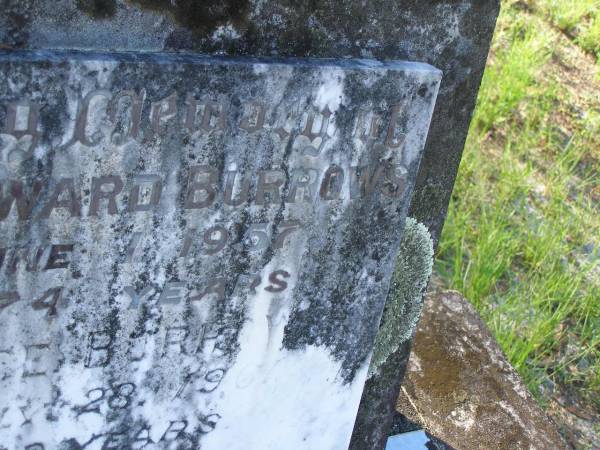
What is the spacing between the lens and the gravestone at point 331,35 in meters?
0.92

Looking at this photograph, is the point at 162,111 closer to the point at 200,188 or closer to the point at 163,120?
the point at 163,120

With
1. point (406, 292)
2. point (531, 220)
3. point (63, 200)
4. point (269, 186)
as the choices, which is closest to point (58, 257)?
point (63, 200)

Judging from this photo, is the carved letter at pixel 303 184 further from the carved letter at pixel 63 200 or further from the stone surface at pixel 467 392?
the stone surface at pixel 467 392

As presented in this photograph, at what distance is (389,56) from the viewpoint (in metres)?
1.18

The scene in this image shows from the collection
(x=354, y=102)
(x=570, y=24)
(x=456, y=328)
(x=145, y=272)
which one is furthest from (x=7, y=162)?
(x=570, y=24)

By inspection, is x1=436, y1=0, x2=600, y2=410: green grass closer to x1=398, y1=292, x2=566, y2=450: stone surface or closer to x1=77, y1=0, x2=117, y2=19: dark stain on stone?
x1=398, y1=292, x2=566, y2=450: stone surface

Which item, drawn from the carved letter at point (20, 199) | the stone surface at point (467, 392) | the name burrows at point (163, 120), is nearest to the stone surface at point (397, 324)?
the stone surface at point (467, 392)

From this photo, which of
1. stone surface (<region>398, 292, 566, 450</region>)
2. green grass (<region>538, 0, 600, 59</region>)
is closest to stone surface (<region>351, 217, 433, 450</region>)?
stone surface (<region>398, 292, 566, 450</region>)

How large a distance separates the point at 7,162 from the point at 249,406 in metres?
0.57

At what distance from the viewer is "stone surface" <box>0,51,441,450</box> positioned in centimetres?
94

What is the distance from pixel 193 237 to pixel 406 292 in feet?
1.70

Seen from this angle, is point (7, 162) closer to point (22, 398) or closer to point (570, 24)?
point (22, 398)

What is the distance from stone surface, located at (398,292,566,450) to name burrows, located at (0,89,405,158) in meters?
0.86

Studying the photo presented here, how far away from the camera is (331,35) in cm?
111
